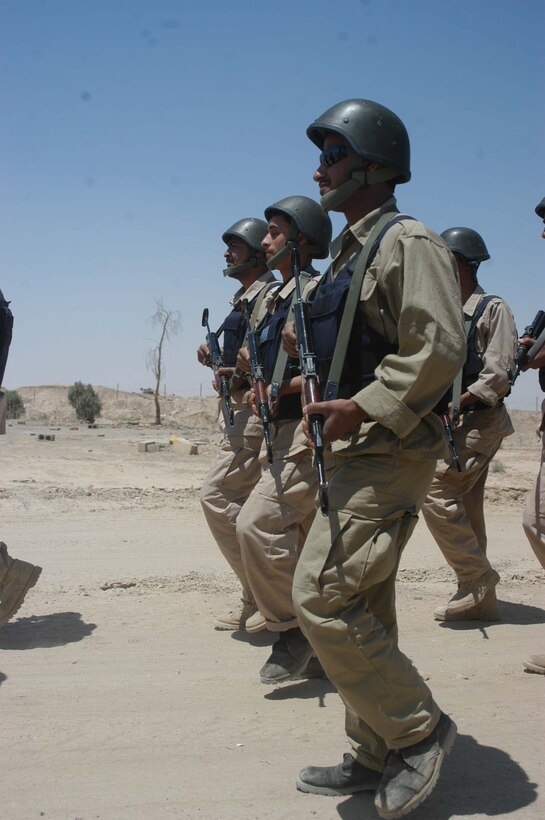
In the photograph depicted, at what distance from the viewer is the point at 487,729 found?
428cm

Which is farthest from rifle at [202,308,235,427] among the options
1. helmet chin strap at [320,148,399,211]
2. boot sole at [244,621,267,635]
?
helmet chin strap at [320,148,399,211]

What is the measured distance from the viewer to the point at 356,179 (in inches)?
147

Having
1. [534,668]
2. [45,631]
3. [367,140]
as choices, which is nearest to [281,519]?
[534,668]

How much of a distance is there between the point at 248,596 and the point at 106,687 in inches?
55.2

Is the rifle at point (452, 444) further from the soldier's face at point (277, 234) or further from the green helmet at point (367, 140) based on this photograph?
the green helmet at point (367, 140)

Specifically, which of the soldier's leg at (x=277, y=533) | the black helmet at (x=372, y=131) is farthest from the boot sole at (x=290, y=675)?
the black helmet at (x=372, y=131)

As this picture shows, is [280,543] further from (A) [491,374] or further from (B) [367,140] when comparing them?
(B) [367,140]

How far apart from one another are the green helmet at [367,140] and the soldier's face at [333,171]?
33 mm

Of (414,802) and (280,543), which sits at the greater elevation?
(280,543)

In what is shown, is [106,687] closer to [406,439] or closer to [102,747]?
[102,747]

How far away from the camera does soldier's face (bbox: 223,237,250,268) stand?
667 centimetres

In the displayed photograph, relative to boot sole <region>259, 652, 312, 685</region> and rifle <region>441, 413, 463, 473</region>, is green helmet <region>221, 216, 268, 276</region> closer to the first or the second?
rifle <region>441, 413, 463, 473</region>

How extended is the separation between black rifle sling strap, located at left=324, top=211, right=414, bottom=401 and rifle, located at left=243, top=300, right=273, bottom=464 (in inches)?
67.7

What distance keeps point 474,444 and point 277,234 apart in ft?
6.62
